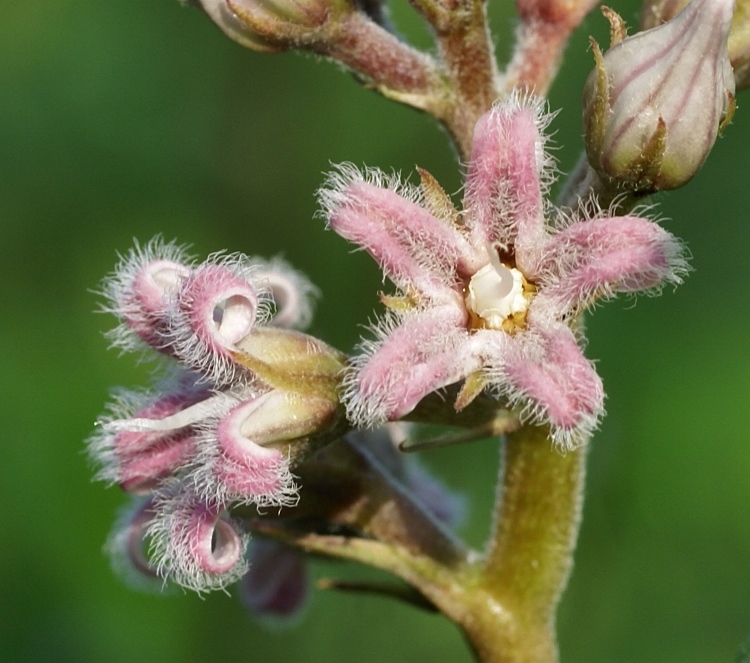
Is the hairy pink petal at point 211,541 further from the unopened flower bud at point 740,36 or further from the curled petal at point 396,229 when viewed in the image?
the unopened flower bud at point 740,36

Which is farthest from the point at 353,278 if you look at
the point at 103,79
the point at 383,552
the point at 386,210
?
the point at 386,210

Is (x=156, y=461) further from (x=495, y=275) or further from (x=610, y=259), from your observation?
(x=610, y=259)

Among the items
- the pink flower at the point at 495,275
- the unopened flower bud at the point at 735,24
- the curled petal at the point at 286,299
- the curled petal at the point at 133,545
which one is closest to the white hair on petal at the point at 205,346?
the pink flower at the point at 495,275

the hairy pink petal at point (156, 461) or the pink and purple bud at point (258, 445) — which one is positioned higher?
the pink and purple bud at point (258, 445)

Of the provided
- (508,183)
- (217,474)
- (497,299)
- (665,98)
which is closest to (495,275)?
(497,299)

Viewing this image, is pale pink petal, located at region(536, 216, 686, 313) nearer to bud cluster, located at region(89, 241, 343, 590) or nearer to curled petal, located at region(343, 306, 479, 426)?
curled petal, located at region(343, 306, 479, 426)

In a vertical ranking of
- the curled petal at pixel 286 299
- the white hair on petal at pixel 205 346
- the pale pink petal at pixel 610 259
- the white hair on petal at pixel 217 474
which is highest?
the pale pink petal at pixel 610 259

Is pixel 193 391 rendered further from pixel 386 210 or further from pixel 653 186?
pixel 653 186
